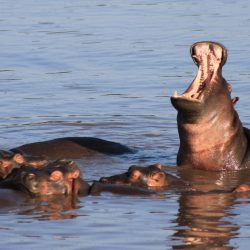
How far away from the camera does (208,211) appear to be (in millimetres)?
9367

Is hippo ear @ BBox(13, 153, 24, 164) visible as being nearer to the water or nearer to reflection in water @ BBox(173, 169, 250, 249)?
the water

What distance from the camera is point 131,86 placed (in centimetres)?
1514

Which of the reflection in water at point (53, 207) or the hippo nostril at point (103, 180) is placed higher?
the hippo nostril at point (103, 180)

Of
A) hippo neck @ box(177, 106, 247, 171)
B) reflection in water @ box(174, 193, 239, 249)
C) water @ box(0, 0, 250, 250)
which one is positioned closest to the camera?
reflection in water @ box(174, 193, 239, 249)

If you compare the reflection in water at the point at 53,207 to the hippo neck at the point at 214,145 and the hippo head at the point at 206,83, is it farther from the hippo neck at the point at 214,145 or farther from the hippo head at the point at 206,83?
the hippo neck at the point at 214,145

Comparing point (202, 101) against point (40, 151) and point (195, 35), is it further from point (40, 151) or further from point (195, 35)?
point (195, 35)

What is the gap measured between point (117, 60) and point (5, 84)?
1.95 meters

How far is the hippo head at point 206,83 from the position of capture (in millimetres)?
11234

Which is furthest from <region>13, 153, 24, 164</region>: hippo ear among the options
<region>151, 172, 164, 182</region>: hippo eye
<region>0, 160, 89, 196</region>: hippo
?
<region>151, 172, 164, 182</region>: hippo eye

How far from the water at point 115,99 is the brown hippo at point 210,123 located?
Answer: 354 millimetres

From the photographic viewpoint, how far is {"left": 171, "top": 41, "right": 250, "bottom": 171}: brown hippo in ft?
37.1

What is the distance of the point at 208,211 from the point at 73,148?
3.06 m

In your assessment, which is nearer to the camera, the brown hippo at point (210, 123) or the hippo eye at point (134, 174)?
the hippo eye at point (134, 174)

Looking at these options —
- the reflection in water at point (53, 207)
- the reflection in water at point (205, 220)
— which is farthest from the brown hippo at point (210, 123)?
the reflection in water at point (53, 207)
